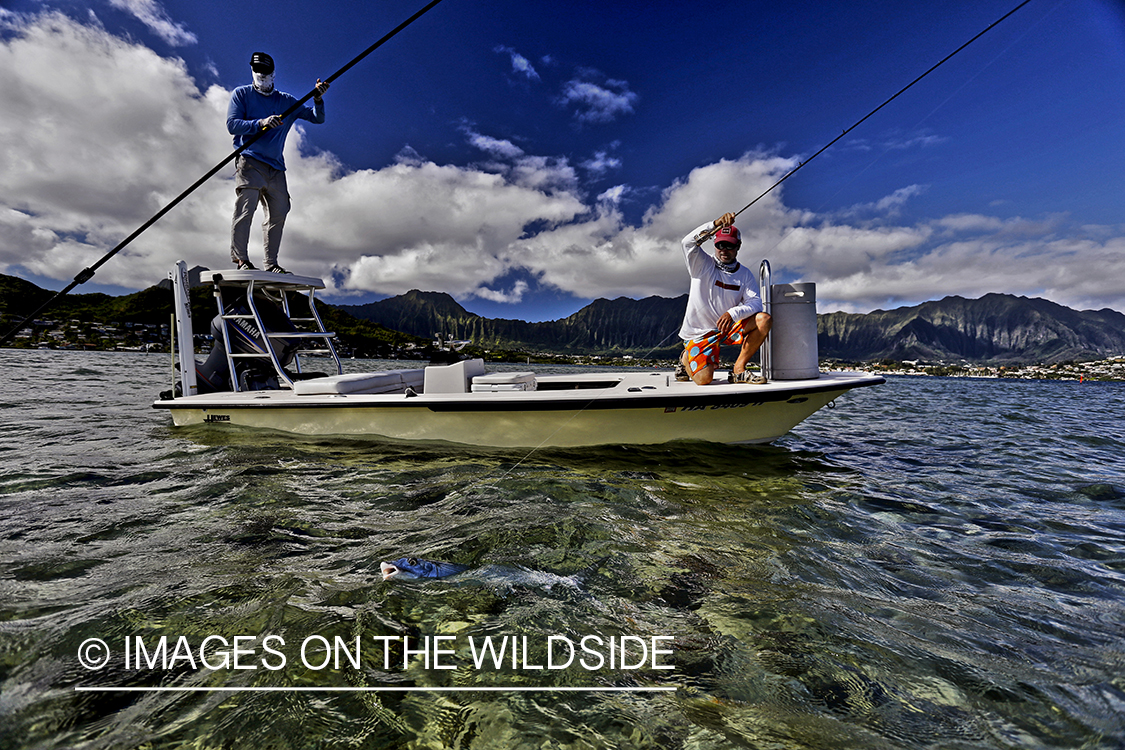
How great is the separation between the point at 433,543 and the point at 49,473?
478cm

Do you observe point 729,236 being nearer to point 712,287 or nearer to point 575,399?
point 712,287

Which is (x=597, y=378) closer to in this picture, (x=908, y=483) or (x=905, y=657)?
(x=908, y=483)

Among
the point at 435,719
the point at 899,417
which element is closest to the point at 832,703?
the point at 435,719

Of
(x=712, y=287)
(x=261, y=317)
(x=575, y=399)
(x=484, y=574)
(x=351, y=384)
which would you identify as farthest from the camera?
(x=261, y=317)

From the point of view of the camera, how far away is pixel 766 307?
5902mm

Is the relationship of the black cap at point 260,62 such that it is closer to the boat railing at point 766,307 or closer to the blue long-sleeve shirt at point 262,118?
the blue long-sleeve shirt at point 262,118

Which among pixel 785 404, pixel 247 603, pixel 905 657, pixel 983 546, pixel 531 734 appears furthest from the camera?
pixel 785 404

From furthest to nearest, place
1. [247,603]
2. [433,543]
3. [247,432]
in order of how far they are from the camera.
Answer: [247,432] < [433,543] < [247,603]

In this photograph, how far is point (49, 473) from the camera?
4.68m

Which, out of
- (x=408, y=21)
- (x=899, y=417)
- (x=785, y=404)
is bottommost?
(x=899, y=417)

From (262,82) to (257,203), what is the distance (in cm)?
185

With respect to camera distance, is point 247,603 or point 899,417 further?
point 899,417

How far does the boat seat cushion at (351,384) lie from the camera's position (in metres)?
6.61

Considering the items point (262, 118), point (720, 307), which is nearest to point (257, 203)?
point (262, 118)
